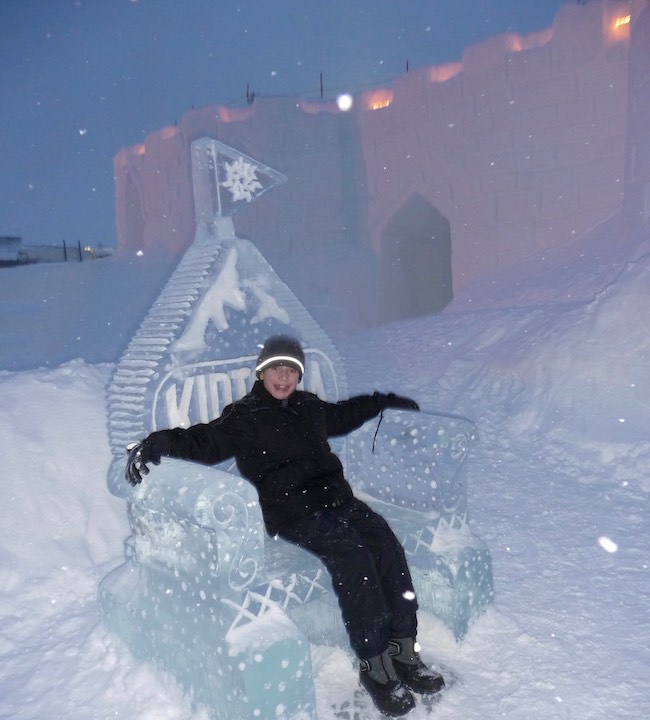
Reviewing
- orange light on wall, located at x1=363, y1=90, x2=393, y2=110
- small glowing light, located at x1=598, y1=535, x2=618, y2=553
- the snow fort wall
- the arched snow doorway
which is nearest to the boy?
small glowing light, located at x1=598, y1=535, x2=618, y2=553

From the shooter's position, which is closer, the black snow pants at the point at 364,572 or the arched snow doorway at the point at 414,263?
the black snow pants at the point at 364,572

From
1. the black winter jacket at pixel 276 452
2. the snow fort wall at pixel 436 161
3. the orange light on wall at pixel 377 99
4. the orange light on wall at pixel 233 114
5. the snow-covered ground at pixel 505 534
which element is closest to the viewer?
the snow-covered ground at pixel 505 534

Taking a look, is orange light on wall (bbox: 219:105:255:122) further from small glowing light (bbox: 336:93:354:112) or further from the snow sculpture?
the snow sculpture

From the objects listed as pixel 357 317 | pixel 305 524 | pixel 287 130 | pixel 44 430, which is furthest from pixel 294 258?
pixel 305 524

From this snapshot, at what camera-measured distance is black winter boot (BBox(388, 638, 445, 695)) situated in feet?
7.16

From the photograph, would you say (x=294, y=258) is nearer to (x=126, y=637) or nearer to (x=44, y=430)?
(x=44, y=430)

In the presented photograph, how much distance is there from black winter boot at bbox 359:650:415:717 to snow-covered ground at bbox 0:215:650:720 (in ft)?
0.48

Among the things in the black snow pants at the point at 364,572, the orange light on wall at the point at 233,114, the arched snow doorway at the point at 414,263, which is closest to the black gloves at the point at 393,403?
the black snow pants at the point at 364,572

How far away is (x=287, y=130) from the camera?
15.7 meters

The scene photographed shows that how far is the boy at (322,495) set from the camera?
216 centimetres

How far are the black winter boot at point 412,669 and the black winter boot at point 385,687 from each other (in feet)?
0.16

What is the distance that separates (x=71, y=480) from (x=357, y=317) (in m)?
11.7

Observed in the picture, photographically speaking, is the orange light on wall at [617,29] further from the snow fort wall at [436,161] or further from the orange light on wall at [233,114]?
the orange light on wall at [233,114]

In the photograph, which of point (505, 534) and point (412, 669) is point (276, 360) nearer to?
point (412, 669)
